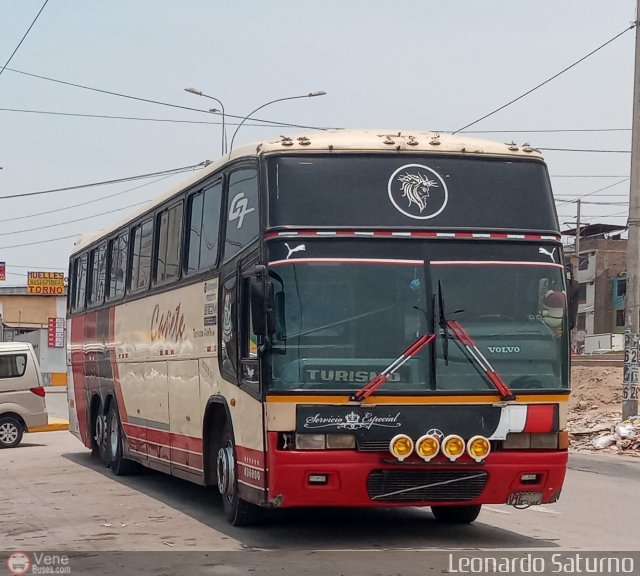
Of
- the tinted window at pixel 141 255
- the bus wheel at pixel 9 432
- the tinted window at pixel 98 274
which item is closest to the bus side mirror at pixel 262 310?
the tinted window at pixel 141 255

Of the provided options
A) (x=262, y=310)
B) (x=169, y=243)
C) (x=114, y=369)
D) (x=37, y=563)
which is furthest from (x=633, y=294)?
(x=37, y=563)

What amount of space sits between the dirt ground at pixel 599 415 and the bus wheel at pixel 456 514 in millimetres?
11658

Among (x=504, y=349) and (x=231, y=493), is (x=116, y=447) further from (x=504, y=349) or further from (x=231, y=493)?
(x=504, y=349)

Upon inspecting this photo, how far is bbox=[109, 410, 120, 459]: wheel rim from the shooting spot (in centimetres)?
1734

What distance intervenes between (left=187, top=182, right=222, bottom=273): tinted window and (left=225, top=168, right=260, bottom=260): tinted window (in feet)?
1.65

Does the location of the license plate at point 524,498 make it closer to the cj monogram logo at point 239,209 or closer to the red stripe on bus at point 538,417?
the red stripe on bus at point 538,417

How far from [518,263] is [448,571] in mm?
2868

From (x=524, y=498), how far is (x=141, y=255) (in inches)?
291

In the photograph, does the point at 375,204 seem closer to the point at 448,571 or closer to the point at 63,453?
the point at 448,571

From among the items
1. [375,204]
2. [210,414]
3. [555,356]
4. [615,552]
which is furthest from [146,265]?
[615,552]

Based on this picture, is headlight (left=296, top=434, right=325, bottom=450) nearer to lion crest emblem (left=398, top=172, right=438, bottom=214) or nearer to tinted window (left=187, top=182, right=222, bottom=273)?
lion crest emblem (left=398, top=172, right=438, bottom=214)

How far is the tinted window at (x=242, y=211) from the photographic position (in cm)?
1049

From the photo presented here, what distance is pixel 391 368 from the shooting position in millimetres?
9727

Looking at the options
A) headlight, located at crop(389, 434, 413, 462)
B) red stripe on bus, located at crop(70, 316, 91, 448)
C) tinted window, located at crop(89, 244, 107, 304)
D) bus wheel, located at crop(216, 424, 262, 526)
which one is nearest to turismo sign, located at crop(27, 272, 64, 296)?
red stripe on bus, located at crop(70, 316, 91, 448)
